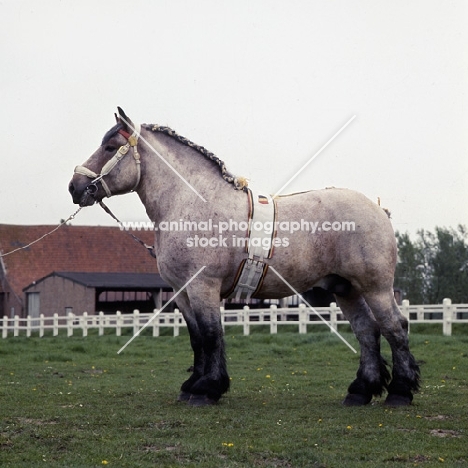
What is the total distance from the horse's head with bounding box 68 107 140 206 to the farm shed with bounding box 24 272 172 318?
1061 inches

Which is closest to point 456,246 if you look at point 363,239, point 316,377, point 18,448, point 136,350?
point 136,350

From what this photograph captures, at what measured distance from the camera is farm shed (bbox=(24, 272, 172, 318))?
117ft

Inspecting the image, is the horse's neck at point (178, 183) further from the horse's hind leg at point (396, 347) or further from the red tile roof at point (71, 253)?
the red tile roof at point (71, 253)

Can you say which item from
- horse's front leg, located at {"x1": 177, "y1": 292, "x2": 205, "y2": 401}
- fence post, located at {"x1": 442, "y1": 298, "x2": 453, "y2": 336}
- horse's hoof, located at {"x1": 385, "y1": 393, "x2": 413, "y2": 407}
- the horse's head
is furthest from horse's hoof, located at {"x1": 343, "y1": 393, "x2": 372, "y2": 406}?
fence post, located at {"x1": 442, "y1": 298, "x2": 453, "y2": 336}

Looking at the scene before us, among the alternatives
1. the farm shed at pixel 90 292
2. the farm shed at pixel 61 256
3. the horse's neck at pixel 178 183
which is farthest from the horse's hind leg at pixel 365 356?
the farm shed at pixel 61 256

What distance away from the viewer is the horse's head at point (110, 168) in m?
8.09

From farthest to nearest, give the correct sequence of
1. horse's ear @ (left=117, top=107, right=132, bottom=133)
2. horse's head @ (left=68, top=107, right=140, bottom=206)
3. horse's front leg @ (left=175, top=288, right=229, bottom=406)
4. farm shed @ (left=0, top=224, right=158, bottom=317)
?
farm shed @ (left=0, top=224, right=158, bottom=317)
horse's ear @ (left=117, top=107, right=132, bottom=133)
horse's head @ (left=68, top=107, right=140, bottom=206)
horse's front leg @ (left=175, top=288, right=229, bottom=406)

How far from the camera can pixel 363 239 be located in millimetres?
7922

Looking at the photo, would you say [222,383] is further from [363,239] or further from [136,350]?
[136,350]

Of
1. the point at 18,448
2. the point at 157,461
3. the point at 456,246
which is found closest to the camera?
the point at 157,461

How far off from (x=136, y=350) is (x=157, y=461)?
39.3 feet

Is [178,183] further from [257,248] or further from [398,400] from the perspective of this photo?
[398,400]

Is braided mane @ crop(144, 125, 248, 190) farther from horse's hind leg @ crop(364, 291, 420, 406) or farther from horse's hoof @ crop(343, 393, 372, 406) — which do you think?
horse's hoof @ crop(343, 393, 372, 406)

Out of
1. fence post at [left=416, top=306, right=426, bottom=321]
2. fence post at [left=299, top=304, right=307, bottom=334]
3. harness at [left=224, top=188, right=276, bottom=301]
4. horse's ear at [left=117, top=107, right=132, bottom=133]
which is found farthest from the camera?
fence post at [left=299, top=304, right=307, bottom=334]
